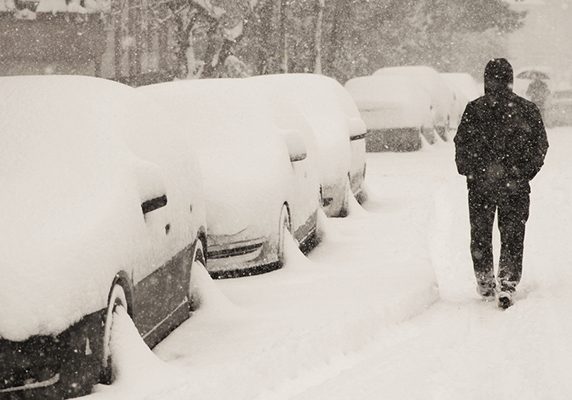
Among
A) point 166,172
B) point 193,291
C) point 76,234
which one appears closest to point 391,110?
point 193,291

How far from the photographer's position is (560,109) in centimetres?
4072

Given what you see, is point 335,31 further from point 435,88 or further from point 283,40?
point 435,88

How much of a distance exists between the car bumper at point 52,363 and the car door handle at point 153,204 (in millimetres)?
932

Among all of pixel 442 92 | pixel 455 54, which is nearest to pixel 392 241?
pixel 442 92

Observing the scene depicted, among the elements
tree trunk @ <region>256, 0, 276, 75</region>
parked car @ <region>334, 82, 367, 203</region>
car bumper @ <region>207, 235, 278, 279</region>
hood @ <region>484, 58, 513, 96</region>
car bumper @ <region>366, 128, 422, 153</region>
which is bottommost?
car bumper @ <region>366, 128, 422, 153</region>

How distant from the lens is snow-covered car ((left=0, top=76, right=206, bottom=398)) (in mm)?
5934

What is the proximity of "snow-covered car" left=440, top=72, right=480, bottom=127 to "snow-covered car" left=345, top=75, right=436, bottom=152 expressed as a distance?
6997 millimetres

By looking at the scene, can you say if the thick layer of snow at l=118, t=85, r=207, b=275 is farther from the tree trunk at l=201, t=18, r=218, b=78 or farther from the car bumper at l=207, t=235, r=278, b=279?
the tree trunk at l=201, t=18, r=218, b=78

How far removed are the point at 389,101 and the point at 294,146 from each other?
15.2 meters

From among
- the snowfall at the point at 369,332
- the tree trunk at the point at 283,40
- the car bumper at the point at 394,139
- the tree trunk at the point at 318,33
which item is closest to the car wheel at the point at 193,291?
the snowfall at the point at 369,332

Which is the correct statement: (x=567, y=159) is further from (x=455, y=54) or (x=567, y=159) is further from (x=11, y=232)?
(x=455, y=54)

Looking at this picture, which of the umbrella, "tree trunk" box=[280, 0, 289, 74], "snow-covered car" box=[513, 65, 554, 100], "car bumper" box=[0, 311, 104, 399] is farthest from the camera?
the umbrella

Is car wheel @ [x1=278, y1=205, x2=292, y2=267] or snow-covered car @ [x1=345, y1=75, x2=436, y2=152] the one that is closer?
car wheel @ [x1=278, y1=205, x2=292, y2=267]

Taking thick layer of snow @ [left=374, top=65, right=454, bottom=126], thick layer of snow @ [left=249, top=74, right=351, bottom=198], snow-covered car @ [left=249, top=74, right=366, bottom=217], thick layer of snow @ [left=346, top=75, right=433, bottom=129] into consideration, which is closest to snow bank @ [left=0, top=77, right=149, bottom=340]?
snow-covered car @ [left=249, top=74, right=366, bottom=217]
